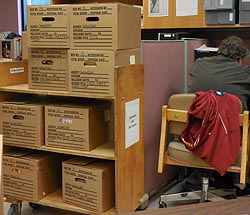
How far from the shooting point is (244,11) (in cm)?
324

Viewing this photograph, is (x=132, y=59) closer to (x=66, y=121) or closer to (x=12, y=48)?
(x=66, y=121)

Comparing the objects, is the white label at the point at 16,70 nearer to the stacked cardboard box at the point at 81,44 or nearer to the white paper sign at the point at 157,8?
the stacked cardboard box at the point at 81,44

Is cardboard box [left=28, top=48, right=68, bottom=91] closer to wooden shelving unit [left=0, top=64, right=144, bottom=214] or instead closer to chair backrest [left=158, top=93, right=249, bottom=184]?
wooden shelving unit [left=0, top=64, right=144, bottom=214]

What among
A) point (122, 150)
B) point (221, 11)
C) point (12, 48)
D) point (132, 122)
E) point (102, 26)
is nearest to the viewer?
point (102, 26)

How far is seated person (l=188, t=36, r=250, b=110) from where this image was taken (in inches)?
111

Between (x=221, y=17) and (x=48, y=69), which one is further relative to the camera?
(x=221, y=17)

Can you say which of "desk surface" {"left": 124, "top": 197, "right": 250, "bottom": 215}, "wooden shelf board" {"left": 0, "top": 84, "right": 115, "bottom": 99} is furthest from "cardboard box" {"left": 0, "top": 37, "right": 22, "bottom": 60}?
"desk surface" {"left": 124, "top": 197, "right": 250, "bottom": 215}

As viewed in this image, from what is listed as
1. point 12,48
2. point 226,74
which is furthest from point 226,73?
point 12,48

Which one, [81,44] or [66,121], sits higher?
[81,44]

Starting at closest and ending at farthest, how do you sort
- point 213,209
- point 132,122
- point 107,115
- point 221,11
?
1. point 213,209
2. point 132,122
3. point 107,115
4. point 221,11

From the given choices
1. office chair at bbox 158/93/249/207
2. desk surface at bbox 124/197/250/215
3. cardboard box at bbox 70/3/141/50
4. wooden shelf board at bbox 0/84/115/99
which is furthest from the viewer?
office chair at bbox 158/93/249/207

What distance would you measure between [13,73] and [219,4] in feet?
5.52

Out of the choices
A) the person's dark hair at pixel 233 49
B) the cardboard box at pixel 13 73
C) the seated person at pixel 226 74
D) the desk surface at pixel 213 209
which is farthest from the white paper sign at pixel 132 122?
the desk surface at pixel 213 209

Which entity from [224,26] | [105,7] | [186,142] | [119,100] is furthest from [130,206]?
[224,26]
